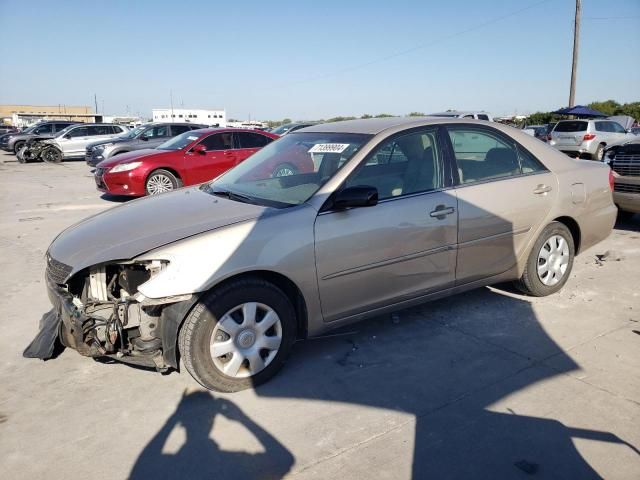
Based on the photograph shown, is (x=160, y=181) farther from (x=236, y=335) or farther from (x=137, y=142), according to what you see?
(x=236, y=335)

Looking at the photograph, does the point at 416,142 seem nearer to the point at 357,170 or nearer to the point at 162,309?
the point at 357,170

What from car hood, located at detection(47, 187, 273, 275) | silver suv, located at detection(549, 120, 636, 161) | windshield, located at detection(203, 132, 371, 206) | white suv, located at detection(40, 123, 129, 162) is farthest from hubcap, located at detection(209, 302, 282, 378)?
white suv, located at detection(40, 123, 129, 162)

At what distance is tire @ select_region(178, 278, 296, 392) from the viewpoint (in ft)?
9.64

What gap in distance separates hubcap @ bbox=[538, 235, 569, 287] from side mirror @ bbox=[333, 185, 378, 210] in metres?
1.97

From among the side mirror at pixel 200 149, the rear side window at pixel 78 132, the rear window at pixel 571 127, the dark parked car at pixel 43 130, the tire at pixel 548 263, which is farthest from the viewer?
the dark parked car at pixel 43 130

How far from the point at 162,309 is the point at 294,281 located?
31.7 inches

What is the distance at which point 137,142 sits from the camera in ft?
53.3

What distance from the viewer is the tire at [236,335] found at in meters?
2.94

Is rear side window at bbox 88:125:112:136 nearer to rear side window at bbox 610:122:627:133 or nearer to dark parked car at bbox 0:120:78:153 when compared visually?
dark parked car at bbox 0:120:78:153

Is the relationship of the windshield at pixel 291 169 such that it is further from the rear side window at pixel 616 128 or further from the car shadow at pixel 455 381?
the rear side window at pixel 616 128

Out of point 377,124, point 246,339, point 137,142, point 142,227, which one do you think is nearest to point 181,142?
point 137,142

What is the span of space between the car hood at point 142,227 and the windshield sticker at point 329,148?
0.80m

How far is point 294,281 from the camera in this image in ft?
10.4

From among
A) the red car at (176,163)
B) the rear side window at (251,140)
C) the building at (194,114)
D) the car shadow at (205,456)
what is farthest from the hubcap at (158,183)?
the building at (194,114)
